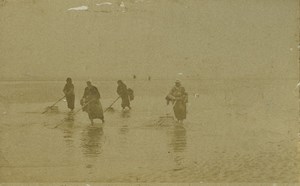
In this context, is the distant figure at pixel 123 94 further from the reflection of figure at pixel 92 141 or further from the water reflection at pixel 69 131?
the water reflection at pixel 69 131

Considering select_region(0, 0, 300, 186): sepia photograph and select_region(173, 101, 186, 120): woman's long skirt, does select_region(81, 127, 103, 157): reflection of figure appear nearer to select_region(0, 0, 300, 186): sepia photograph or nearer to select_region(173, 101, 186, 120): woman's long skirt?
select_region(0, 0, 300, 186): sepia photograph

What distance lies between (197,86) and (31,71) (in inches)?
44.4

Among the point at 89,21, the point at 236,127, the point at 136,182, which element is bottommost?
the point at 136,182

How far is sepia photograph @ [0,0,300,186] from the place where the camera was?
16.0 ft

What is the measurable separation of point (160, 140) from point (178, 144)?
12cm

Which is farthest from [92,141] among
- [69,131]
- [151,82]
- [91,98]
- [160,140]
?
[151,82]

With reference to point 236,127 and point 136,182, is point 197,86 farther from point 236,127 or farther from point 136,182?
point 136,182

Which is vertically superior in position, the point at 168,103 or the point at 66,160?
the point at 168,103

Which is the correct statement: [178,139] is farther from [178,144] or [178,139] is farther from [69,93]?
[69,93]

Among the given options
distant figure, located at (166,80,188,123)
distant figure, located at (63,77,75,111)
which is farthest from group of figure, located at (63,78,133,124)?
distant figure, located at (166,80,188,123)

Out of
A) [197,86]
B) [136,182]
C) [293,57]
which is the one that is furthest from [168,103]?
[293,57]

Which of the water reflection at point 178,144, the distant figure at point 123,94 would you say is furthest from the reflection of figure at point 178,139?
the distant figure at point 123,94

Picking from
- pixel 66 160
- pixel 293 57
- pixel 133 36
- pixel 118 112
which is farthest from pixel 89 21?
pixel 293 57

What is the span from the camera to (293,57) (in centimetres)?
491
